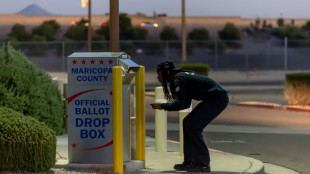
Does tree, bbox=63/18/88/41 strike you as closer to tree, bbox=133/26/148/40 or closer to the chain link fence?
the chain link fence

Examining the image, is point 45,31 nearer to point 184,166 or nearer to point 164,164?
point 164,164

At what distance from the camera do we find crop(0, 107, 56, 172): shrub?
10.9m

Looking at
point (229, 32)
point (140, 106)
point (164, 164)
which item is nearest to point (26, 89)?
point (164, 164)

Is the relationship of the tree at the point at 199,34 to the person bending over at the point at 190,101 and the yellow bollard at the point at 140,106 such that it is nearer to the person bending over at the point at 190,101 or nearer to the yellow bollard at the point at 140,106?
the yellow bollard at the point at 140,106

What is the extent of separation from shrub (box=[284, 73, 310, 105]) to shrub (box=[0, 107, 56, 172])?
62.4ft

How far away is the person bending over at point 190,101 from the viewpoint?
1195cm

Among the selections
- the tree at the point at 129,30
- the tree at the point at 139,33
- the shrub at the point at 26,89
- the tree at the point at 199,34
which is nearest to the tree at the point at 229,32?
the tree at the point at 199,34

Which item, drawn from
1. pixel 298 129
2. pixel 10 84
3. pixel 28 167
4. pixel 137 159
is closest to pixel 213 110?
pixel 137 159

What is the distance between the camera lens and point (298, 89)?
2956 centimetres

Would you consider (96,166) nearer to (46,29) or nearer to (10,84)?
(10,84)

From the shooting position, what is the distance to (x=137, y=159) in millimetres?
12719

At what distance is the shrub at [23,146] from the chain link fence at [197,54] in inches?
2217

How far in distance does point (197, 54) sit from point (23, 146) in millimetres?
68700

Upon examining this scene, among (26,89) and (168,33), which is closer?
(26,89)
